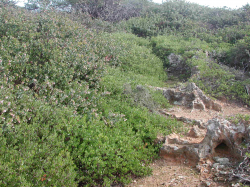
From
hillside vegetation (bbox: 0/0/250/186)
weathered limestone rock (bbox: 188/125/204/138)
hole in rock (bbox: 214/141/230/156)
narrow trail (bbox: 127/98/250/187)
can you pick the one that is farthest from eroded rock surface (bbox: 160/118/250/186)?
hillside vegetation (bbox: 0/0/250/186)

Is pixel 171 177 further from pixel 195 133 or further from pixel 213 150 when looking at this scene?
pixel 195 133

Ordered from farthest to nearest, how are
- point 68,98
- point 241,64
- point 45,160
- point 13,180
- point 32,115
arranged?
point 241,64
point 68,98
point 32,115
point 45,160
point 13,180

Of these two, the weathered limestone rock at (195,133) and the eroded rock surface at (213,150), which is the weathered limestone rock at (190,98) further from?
the eroded rock surface at (213,150)

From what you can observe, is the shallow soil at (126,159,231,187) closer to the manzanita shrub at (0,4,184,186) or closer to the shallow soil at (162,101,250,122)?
the manzanita shrub at (0,4,184,186)

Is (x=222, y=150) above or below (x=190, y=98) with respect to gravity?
below

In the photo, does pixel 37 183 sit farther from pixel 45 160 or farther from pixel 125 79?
pixel 125 79

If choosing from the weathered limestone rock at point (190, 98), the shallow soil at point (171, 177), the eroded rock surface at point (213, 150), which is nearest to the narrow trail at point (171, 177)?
the shallow soil at point (171, 177)

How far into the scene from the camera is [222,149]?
4.61 m

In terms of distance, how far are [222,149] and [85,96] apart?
3375 mm

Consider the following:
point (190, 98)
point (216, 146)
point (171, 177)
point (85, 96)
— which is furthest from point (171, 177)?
point (190, 98)

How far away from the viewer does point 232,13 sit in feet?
54.1

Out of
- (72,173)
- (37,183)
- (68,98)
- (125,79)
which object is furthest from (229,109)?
(37,183)

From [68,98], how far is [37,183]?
2.31 meters

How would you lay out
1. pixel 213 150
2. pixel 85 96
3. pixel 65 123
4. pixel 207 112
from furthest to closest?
1. pixel 207 112
2. pixel 85 96
3. pixel 213 150
4. pixel 65 123
